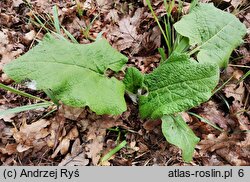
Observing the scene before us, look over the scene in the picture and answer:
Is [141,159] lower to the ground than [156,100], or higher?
lower

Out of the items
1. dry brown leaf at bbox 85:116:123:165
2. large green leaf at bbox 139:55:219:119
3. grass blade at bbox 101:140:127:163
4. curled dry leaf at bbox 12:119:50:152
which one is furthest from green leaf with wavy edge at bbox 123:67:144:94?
curled dry leaf at bbox 12:119:50:152

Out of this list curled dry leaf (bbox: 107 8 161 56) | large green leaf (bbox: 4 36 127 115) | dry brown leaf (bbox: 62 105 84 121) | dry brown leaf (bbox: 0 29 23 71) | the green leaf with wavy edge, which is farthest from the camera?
curled dry leaf (bbox: 107 8 161 56)

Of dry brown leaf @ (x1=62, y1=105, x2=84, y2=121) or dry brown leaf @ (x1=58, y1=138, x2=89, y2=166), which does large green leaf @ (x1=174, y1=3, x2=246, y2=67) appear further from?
dry brown leaf @ (x1=58, y1=138, x2=89, y2=166)

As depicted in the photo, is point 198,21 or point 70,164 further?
point 198,21

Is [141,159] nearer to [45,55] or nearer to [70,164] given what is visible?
[70,164]

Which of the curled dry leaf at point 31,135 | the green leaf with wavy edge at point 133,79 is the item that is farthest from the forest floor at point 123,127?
the green leaf with wavy edge at point 133,79

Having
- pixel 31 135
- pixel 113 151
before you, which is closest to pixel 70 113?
pixel 31 135

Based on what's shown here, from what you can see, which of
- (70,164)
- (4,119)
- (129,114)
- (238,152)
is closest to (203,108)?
(238,152)
